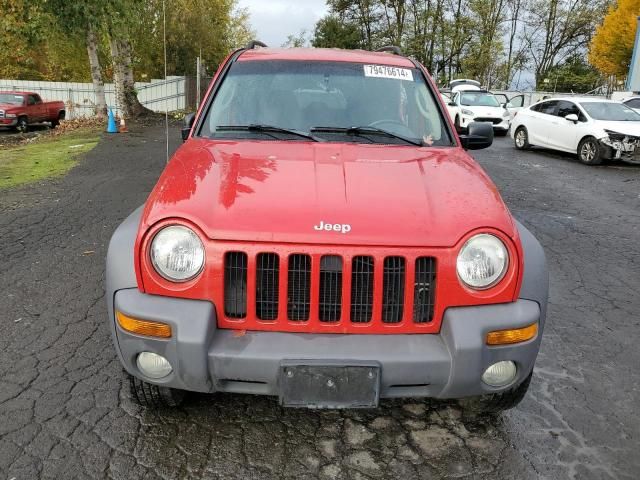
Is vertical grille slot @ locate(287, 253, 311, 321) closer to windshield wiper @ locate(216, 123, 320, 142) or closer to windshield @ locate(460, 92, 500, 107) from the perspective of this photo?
windshield wiper @ locate(216, 123, 320, 142)

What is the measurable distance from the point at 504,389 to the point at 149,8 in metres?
26.2

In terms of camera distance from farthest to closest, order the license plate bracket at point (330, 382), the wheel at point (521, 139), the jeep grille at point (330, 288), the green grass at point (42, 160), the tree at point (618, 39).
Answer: the tree at point (618, 39) → the wheel at point (521, 139) → the green grass at point (42, 160) → the jeep grille at point (330, 288) → the license plate bracket at point (330, 382)

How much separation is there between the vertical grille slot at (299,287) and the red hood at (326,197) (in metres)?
0.10

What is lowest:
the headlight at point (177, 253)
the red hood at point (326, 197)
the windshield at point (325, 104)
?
the headlight at point (177, 253)

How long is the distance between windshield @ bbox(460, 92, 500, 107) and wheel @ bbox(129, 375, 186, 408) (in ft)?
55.8

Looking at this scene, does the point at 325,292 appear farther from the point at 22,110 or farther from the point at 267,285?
the point at 22,110

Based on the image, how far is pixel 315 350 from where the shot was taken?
2.28 meters

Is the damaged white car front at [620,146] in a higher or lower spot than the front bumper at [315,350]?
higher

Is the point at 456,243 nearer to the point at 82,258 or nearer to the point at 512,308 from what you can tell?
the point at 512,308

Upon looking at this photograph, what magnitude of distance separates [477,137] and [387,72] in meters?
0.83

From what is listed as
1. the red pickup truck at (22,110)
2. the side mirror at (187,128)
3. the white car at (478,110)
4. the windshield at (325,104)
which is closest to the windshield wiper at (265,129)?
the windshield at (325,104)

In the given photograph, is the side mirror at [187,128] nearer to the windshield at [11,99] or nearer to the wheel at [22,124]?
the wheel at [22,124]

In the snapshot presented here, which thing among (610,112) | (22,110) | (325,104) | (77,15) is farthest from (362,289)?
(22,110)

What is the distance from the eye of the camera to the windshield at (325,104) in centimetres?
347
